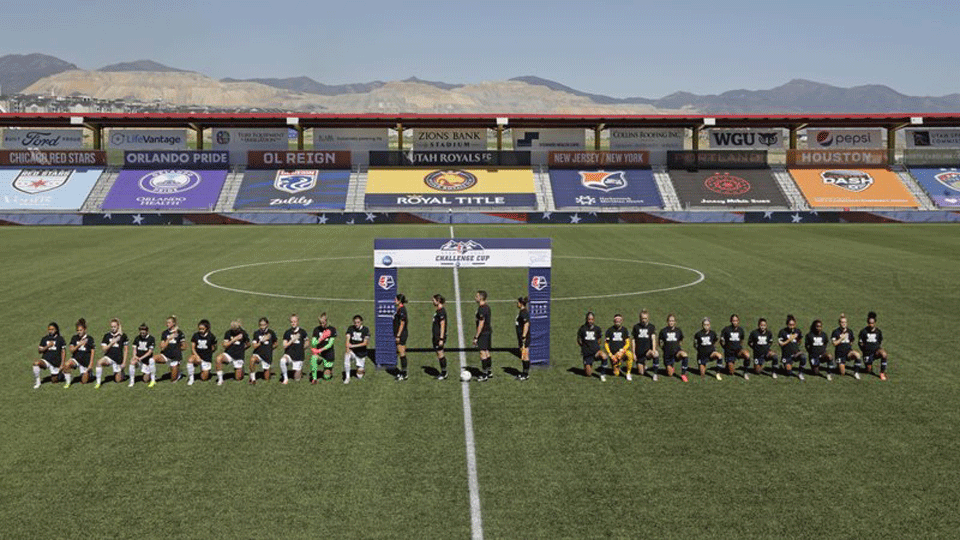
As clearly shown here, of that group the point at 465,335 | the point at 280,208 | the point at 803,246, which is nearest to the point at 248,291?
the point at 465,335

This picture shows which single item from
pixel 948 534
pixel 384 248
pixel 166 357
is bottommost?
pixel 948 534

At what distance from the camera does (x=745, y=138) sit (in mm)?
74250

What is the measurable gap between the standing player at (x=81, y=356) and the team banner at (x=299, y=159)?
2247 inches

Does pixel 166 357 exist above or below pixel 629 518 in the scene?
above

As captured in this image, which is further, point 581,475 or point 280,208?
point 280,208

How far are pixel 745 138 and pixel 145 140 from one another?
2011 inches

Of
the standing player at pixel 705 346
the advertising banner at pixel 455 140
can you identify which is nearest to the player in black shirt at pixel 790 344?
the standing player at pixel 705 346

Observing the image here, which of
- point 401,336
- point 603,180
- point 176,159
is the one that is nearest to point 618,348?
point 401,336

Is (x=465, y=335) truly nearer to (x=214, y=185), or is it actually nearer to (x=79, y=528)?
(x=79, y=528)

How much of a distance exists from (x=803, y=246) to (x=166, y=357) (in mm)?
36442

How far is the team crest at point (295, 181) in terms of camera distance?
69.6 meters

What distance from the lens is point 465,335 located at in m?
22.5

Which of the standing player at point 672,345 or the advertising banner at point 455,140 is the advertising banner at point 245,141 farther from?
the standing player at point 672,345

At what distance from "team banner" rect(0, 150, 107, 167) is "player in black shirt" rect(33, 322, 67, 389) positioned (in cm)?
6049
